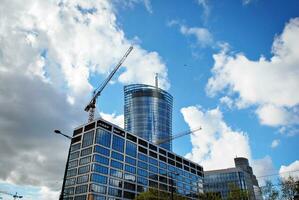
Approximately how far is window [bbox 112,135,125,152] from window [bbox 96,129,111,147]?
332 centimetres

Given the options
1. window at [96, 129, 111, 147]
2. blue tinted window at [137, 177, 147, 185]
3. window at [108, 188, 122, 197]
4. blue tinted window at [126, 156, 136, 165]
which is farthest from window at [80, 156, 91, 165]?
blue tinted window at [137, 177, 147, 185]

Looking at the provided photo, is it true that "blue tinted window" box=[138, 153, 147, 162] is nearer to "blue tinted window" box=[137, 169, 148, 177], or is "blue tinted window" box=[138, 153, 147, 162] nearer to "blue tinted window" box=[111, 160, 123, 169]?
"blue tinted window" box=[137, 169, 148, 177]

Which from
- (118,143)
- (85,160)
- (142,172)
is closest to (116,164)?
(118,143)

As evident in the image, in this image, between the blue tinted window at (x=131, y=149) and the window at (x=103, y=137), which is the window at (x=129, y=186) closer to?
the blue tinted window at (x=131, y=149)

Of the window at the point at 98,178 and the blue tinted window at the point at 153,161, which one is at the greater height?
the blue tinted window at the point at 153,161

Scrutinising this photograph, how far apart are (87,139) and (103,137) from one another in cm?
730

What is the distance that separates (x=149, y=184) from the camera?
141 m

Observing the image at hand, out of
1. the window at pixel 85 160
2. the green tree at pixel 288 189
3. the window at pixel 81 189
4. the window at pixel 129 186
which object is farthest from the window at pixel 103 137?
the green tree at pixel 288 189

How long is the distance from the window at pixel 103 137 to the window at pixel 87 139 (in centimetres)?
329

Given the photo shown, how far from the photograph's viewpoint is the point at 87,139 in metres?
122

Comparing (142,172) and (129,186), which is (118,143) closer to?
(129,186)

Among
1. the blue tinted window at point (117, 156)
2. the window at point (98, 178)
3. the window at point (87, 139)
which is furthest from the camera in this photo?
the blue tinted window at point (117, 156)

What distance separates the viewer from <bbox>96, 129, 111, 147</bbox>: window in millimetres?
118575

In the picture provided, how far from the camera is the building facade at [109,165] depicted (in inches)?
4441
